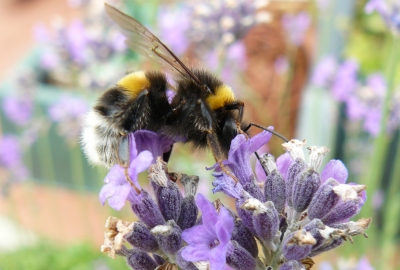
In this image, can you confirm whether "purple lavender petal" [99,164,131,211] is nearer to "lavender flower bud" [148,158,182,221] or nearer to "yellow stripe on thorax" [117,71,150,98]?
"lavender flower bud" [148,158,182,221]

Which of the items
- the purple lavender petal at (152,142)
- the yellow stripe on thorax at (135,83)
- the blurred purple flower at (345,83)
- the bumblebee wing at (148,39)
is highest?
the blurred purple flower at (345,83)

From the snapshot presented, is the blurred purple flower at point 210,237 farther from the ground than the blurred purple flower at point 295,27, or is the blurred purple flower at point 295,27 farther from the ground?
the blurred purple flower at point 295,27

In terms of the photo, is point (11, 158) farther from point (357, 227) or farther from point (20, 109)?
point (357, 227)

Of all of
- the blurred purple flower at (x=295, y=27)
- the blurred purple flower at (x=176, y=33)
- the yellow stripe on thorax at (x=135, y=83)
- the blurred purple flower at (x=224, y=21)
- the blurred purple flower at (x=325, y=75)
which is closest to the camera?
the yellow stripe on thorax at (x=135, y=83)

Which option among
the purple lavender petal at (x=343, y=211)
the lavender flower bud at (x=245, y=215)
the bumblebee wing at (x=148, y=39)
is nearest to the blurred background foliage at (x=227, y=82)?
the bumblebee wing at (x=148, y=39)

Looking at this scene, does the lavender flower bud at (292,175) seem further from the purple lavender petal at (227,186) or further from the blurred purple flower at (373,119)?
the blurred purple flower at (373,119)

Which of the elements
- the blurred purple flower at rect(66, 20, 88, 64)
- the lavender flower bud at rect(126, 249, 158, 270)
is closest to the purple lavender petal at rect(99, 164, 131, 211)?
the lavender flower bud at rect(126, 249, 158, 270)
